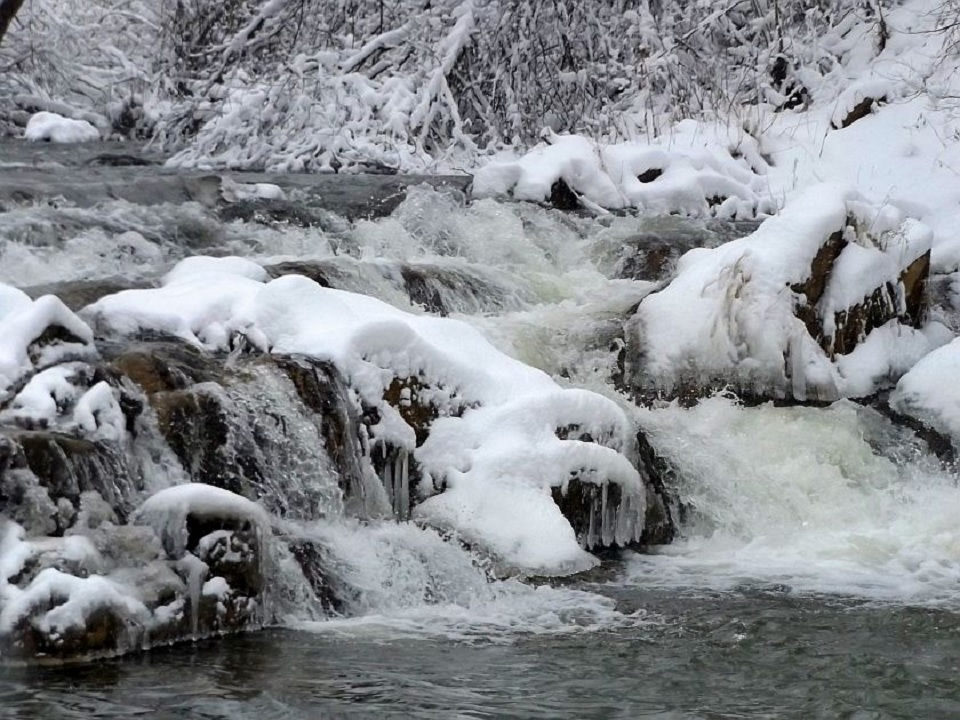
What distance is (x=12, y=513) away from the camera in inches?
183

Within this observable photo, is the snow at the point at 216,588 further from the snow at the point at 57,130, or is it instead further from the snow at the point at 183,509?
the snow at the point at 57,130

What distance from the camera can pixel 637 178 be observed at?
11.4m

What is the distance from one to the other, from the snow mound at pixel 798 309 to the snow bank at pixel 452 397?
1446mm

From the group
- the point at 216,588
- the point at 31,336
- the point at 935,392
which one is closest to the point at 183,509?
the point at 216,588

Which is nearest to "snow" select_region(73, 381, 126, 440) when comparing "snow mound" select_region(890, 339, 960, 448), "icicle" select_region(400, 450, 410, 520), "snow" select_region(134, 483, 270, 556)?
"snow" select_region(134, 483, 270, 556)

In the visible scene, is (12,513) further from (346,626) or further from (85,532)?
(346,626)

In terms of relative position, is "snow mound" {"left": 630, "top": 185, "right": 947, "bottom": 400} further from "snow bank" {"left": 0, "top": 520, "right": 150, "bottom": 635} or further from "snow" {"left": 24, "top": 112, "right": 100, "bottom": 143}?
"snow" {"left": 24, "top": 112, "right": 100, "bottom": 143}

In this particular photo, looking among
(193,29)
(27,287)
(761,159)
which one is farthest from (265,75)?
(27,287)

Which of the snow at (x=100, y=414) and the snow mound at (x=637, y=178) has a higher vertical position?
the snow mound at (x=637, y=178)

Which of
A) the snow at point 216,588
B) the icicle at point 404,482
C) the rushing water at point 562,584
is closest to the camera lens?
the rushing water at point 562,584

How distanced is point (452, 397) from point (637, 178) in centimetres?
551

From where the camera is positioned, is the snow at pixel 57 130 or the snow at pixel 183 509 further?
the snow at pixel 57 130

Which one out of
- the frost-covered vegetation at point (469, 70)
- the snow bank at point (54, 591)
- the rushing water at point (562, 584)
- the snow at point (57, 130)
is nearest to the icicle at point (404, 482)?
the rushing water at point (562, 584)

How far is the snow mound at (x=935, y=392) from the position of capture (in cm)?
791
